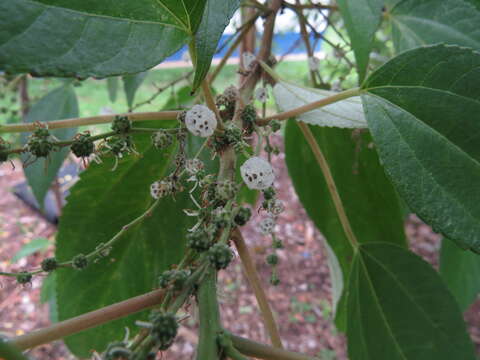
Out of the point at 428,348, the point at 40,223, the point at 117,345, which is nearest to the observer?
the point at 117,345

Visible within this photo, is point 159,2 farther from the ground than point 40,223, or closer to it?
farther from the ground

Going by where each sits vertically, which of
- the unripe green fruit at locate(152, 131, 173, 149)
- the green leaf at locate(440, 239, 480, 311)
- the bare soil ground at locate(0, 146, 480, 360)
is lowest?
the bare soil ground at locate(0, 146, 480, 360)

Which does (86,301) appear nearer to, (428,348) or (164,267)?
(164,267)

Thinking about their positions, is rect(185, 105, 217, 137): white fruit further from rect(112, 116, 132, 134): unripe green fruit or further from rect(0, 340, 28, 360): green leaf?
rect(0, 340, 28, 360): green leaf

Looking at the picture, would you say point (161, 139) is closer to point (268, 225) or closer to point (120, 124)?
point (120, 124)

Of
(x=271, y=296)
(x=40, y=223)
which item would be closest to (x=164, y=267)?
(x=271, y=296)

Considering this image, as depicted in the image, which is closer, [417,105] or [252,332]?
[417,105]

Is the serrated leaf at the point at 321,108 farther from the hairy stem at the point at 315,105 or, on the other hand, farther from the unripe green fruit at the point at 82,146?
the unripe green fruit at the point at 82,146

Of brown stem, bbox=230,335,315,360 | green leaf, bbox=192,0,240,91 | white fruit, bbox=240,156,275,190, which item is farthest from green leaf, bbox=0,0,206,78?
brown stem, bbox=230,335,315,360
